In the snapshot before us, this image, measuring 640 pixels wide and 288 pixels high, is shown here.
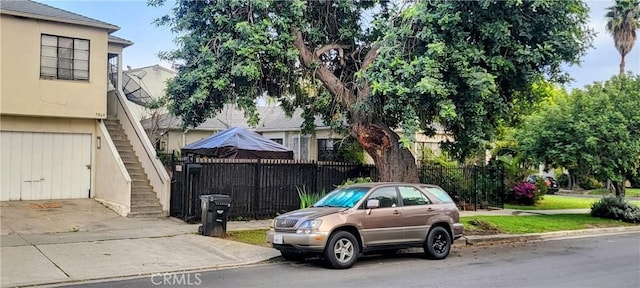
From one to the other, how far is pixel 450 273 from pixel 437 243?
174 cm

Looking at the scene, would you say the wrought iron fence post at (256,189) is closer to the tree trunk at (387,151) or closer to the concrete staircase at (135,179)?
the concrete staircase at (135,179)

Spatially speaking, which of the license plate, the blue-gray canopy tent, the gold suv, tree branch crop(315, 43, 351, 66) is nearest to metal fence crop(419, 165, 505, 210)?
the blue-gray canopy tent

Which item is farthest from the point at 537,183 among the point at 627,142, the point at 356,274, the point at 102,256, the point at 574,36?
the point at 102,256

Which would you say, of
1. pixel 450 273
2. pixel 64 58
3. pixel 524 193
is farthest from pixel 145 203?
pixel 524 193

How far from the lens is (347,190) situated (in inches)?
449

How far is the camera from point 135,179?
17266 millimetres

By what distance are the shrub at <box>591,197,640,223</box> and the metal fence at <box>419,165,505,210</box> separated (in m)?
3.71

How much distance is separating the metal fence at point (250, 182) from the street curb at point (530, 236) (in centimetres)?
552

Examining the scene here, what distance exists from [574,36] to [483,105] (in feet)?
9.26

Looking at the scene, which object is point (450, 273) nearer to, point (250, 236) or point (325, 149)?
point (250, 236)

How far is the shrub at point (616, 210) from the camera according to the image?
19562 millimetres

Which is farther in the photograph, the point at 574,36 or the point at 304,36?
the point at 304,36

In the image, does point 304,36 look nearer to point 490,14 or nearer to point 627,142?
point 490,14

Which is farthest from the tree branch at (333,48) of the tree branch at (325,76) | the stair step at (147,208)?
the stair step at (147,208)
